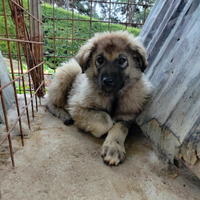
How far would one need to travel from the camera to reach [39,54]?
347cm

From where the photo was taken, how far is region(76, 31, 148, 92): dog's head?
2.26m

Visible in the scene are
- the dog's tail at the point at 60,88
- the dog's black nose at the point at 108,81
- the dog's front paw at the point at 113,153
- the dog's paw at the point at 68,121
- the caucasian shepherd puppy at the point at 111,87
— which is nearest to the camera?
the dog's front paw at the point at 113,153

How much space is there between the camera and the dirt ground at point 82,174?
5.04 feet

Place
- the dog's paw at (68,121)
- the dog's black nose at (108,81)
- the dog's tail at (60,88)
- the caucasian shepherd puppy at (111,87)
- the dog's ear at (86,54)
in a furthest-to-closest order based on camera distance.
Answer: the dog's tail at (60,88)
the dog's paw at (68,121)
the dog's ear at (86,54)
the caucasian shepherd puppy at (111,87)
the dog's black nose at (108,81)

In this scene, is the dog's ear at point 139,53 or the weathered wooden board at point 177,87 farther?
the dog's ear at point 139,53

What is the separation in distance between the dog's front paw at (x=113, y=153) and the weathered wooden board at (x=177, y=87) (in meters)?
0.42

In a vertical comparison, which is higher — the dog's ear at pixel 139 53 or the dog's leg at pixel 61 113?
the dog's ear at pixel 139 53

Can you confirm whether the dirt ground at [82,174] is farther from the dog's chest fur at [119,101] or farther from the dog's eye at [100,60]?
the dog's eye at [100,60]

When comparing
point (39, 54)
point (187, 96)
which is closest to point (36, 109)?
point (39, 54)

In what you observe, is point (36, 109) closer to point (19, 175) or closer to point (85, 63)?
point (85, 63)

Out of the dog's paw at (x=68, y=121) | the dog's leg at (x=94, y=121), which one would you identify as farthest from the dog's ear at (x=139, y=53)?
the dog's paw at (x=68, y=121)

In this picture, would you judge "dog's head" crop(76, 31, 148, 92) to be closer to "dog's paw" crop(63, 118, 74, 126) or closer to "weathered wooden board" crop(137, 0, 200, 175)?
"weathered wooden board" crop(137, 0, 200, 175)

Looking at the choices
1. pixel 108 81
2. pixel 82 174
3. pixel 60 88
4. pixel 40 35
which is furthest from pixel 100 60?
pixel 40 35

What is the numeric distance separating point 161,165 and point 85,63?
67.0 inches
